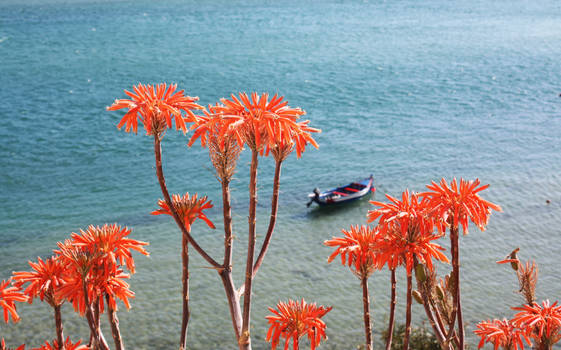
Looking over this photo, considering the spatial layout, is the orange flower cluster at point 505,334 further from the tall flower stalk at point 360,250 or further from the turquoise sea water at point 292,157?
the turquoise sea water at point 292,157

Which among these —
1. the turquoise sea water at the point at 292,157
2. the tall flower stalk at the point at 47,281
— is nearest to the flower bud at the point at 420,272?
the tall flower stalk at the point at 47,281

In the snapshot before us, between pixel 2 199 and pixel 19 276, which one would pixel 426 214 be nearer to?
pixel 19 276

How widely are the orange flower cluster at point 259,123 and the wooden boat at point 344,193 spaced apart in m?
14.5

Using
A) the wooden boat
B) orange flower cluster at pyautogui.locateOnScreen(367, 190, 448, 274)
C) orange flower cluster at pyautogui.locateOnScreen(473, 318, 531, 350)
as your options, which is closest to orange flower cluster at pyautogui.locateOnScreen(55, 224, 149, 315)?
orange flower cluster at pyautogui.locateOnScreen(367, 190, 448, 274)

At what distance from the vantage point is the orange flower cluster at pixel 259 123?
3.15 metres

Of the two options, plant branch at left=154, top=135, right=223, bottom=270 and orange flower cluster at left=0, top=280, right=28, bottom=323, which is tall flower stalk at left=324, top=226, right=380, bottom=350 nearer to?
plant branch at left=154, top=135, right=223, bottom=270

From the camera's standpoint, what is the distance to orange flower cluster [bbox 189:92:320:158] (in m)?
3.15

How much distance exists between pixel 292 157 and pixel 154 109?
19.1 meters

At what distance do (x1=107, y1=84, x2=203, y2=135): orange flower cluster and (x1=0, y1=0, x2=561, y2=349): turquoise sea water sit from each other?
3690 mm

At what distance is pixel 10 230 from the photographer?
17.3m

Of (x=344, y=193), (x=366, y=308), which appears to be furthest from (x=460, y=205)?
(x=344, y=193)

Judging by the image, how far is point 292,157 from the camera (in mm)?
22438

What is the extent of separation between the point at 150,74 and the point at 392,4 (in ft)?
114

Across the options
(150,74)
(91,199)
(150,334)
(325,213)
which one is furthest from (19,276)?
(150,74)
